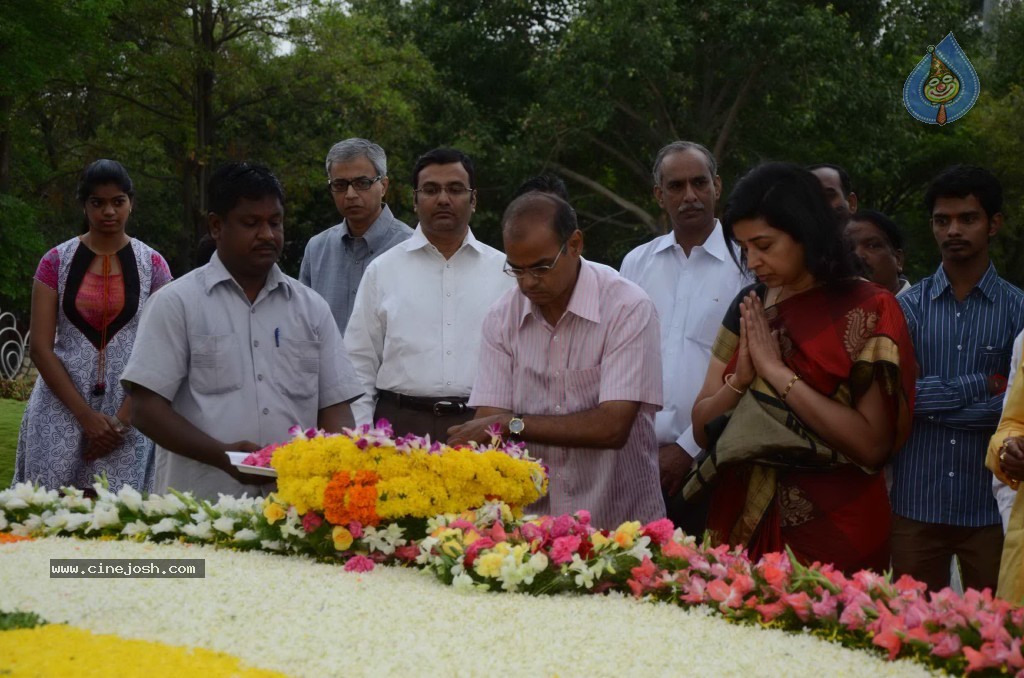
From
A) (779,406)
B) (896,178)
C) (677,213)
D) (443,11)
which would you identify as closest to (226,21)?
(443,11)

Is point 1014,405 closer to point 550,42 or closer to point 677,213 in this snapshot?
point 677,213

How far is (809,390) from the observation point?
3.85m

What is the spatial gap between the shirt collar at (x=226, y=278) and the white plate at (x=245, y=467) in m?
0.73

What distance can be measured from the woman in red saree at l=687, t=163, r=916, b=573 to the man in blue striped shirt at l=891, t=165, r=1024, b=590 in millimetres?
971

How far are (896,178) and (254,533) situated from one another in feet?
92.0

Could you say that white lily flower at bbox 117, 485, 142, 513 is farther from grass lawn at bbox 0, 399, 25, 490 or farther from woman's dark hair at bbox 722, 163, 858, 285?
grass lawn at bbox 0, 399, 25, 490

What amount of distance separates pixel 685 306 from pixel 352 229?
80.0 inches

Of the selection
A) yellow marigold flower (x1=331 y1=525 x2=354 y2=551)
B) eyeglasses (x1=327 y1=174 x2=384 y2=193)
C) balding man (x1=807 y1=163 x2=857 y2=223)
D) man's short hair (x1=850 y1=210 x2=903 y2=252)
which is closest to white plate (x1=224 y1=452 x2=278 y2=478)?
yellow marigold flower (x1=331 y1=525 x2=354 y2=551)

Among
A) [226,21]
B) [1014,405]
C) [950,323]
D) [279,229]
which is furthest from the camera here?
[226,21]

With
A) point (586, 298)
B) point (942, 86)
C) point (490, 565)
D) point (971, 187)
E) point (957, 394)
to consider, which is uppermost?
point (942, 86)

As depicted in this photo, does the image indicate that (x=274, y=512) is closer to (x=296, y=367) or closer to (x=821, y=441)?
(x=296, y=367)

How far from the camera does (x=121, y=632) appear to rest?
3.09 m

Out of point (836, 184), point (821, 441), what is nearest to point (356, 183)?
point (836, 184)

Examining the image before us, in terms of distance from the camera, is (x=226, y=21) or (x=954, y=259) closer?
(x=954, y=259)
